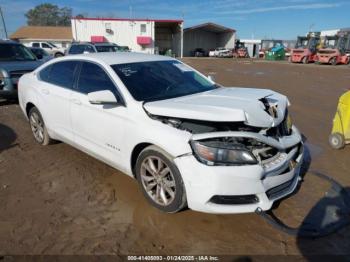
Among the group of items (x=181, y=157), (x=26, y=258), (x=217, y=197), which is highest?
(x=181, y=157)

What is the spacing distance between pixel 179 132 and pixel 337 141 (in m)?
3.62

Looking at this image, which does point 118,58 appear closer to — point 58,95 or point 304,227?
point 58,95

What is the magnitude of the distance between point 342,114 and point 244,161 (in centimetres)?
325

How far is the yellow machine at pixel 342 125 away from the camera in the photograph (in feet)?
16.8

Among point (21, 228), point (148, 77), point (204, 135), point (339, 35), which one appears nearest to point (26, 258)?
point (21, 228)

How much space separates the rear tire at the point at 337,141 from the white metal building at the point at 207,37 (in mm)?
53948

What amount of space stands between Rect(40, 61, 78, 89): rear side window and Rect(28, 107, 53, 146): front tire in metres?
0.65

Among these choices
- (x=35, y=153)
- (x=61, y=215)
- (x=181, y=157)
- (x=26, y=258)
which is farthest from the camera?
(x=35, y=153)

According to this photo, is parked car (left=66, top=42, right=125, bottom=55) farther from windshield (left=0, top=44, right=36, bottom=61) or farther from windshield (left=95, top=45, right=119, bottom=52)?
windshield (left=0, top=44, right=36, bottom=61)

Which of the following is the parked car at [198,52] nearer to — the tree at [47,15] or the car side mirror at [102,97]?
the car side mirror at [102,97]

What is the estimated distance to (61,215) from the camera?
3396 millimetres

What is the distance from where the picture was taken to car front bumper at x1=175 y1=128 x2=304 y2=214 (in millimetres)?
2857

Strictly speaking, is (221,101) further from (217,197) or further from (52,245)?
(52,245)

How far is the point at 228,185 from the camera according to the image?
287 cm
